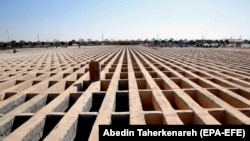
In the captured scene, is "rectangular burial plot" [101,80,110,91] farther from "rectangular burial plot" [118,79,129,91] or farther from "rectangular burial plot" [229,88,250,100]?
"rectangular burial plot" [229,88,250,100]

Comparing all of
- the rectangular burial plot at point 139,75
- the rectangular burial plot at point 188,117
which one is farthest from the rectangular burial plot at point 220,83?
the rectangular burial plot at point 188,117

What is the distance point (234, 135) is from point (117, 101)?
338 centimetres

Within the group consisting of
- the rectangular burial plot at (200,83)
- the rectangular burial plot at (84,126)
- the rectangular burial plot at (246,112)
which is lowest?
the rectangular burial plot at (84,126)

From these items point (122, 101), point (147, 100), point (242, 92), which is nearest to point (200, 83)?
point (242, 92)

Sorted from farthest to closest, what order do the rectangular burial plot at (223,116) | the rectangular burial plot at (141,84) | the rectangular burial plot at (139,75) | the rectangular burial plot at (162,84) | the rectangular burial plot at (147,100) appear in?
the rectangular burial plot at (139,75)
the rectangular burial plot at (141,84)
the rectangular burial plot at (162,84)
the rectangular burial plot at (147,100)
the rectangular burial plot at (223,116)

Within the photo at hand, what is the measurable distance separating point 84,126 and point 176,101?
2538mm

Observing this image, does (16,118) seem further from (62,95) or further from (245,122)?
(245,122)

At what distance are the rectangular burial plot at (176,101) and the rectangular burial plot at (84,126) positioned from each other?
80.6 inches

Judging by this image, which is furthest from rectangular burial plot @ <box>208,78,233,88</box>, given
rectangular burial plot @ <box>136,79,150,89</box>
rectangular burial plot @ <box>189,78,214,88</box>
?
rectangular burial plot @ <box>136,79,150,89</box>

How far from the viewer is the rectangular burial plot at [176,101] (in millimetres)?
5233

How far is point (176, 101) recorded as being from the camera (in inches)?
229

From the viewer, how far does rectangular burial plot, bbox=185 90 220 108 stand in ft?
17.3

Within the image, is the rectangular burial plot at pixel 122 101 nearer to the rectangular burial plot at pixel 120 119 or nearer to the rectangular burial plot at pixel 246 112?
the rectangular burial plot at pixel 120 119

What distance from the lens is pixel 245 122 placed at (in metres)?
3.90
